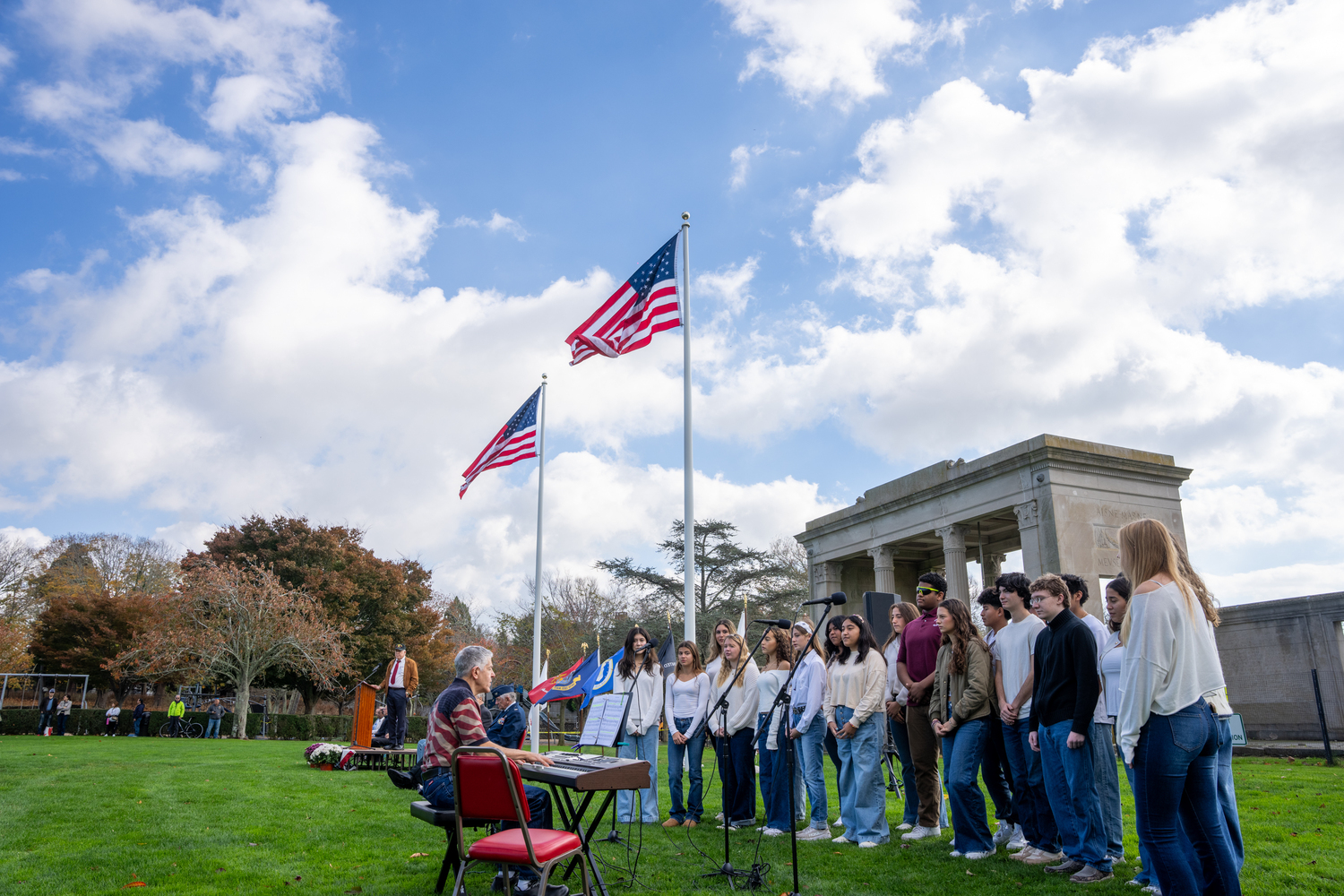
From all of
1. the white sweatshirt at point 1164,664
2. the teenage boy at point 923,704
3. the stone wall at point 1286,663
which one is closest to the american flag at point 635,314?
the teenage boy at point 923,704

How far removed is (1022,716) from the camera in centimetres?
665

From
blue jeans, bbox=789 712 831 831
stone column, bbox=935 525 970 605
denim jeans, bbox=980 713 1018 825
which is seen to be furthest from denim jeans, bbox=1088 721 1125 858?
stone column, bbox=935 525 970 605

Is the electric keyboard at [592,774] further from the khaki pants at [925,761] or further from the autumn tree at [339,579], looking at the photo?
the autumn tree at [339,579]

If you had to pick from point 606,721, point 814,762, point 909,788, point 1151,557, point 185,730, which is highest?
point 1151,557

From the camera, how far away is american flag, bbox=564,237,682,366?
41.0 ft

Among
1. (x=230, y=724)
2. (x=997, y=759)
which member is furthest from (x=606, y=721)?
(x=230, y=724)

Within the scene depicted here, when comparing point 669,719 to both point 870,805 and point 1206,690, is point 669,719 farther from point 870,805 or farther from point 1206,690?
point 1206,690

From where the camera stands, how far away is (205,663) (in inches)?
1262

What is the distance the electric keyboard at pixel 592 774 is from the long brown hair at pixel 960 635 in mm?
3171

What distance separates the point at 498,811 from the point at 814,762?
457 centimetres

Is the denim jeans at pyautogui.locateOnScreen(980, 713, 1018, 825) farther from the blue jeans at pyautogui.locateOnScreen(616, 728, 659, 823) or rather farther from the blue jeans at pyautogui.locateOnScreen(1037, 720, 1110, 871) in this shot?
the blue jeans at pyautogui.locateOnScreen(616, 728, 659, 823)

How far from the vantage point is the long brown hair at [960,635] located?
7.07 meters

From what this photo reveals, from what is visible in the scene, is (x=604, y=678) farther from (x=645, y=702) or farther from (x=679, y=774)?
(x=679, y=774)

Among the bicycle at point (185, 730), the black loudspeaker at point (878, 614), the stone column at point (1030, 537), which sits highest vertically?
the stone column at point (1030, 537)
